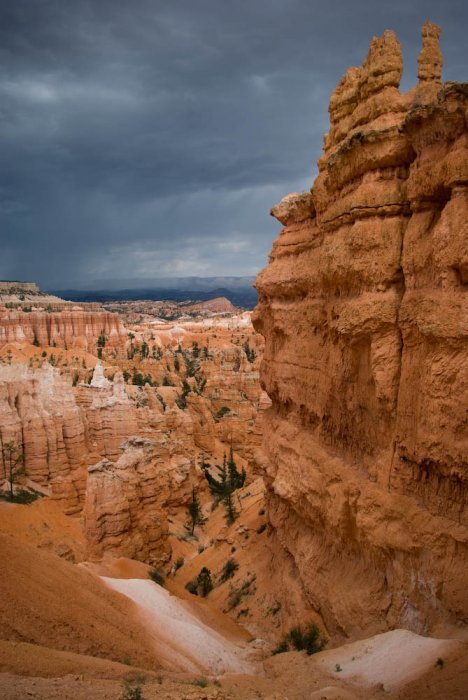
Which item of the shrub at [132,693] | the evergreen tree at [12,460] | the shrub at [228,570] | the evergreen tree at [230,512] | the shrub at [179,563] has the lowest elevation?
the shrub at [179,563]

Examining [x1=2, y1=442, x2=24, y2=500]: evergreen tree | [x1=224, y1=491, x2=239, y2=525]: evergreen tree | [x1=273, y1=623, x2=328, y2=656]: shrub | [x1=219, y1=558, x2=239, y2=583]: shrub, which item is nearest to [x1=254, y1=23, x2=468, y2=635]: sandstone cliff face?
[x1=273, y1=623, x2=328, y2=656]: shrub

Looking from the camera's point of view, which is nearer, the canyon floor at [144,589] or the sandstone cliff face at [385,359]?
the canyon floor at [144,589]

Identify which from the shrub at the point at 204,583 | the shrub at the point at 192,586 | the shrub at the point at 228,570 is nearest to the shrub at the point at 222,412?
the shrub at the point at 192,586

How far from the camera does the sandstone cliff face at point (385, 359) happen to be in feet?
27.0

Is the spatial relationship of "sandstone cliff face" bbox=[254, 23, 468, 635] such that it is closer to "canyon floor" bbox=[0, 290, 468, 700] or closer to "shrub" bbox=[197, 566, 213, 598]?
"canyon floor" bbox=[0, 290, 468, 700]

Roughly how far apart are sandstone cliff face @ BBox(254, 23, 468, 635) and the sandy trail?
2.30 meters

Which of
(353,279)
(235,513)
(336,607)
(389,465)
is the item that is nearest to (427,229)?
(353,279)

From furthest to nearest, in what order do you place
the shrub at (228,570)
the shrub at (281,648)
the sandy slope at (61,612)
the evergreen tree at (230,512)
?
the evergreen tree at (230,512)
the shrub at (228,570)
the shrub at (281,648)
the sandy slope at (61,612)

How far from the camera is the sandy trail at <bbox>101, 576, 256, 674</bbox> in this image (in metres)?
10.7

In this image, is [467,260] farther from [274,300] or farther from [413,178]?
[274,300]

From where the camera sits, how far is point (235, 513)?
77.8 feet

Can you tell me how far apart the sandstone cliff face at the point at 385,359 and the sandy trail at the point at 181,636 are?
2.30 meters

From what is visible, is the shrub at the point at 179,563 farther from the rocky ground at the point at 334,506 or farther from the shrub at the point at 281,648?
the shrub at the point at 281,648

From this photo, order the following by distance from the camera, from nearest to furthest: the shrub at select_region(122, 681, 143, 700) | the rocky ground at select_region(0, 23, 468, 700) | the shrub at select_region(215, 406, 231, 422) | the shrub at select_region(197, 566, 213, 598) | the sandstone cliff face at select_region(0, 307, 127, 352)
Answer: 1. the shrub at select_region(122, 681, 143, 700)
2. the rocky ground at select_region(0, 23, 468, 700)
3. the shrub at select_region(197, 566, 213, 598)
4. the shrub at select_region(215, 406, 231, 422)
5. the sandstone cliff face at select_region(0, 307, 127, 352)
